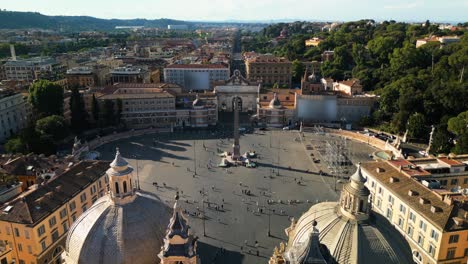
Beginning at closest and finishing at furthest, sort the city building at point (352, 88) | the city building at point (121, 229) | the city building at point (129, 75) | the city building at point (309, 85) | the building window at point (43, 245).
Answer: the city building at point (121, 229) → the building window at point (43, 245) → the city building at point (309, 85) → the city building at point (352, 88) → the city building at point (129, 75)

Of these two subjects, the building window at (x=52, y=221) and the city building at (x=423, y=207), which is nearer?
the city building at (x=423, y=207)


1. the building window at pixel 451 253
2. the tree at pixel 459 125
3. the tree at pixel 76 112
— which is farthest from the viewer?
the tree at pixel 76 112

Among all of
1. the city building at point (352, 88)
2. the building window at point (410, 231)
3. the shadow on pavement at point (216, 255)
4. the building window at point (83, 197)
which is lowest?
the shadow on pavement at point (216, 255)

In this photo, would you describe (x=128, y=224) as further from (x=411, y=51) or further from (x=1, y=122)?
(x=411, y=51)

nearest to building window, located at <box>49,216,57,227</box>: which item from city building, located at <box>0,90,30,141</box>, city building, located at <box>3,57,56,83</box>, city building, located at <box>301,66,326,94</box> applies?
city building, located at <box>0,90,30,141</box>

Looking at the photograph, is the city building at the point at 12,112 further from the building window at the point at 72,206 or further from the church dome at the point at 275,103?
the church dome at the point at 275,103

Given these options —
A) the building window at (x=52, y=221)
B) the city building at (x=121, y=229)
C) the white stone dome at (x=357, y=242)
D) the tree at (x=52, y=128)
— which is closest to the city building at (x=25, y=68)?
the tree at (x=52, y=128)

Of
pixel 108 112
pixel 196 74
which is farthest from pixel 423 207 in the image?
pixel 196 74

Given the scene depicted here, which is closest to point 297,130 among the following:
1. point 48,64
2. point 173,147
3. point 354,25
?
point 173,147
